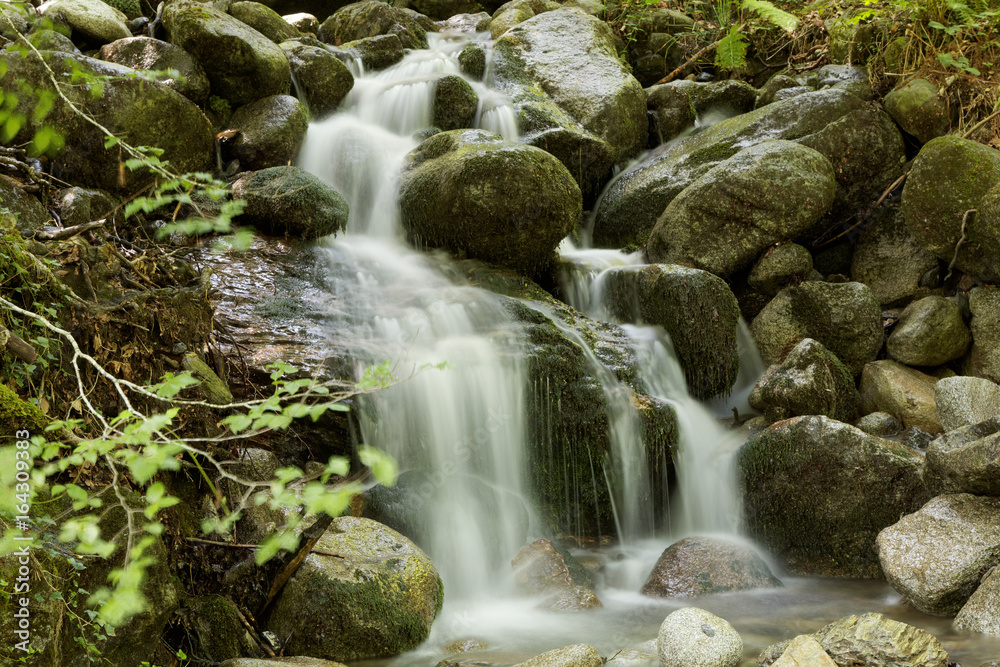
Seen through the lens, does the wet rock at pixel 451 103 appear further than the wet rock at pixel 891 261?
Yes

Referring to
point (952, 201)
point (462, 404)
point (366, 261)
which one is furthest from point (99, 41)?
point (952, 201)

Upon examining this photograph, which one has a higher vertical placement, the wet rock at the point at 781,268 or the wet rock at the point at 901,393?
the wet rock at the point at 781,268

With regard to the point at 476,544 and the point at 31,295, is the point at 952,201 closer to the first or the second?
the point at 476,544

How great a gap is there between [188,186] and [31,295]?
152 centimetres

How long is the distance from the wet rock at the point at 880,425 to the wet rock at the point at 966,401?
0.49m

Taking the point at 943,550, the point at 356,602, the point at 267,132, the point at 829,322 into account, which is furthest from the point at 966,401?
the point at 267,132

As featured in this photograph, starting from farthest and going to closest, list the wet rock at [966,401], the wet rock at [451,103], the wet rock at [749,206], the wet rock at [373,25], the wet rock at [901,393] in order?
the wet rock at [373,25] < the wet rock at [451,103] < the wet rock at [749,206] < the wet rock at [901,393] < the wet rock at [966,401]

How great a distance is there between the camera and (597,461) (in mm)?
5773

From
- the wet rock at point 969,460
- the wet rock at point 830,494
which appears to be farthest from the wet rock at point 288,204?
the wet rock at point 969,460

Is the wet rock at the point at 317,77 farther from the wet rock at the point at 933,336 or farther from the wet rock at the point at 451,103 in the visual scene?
the wet rock at the point at 933,336

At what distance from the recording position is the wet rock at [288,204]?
6.59m

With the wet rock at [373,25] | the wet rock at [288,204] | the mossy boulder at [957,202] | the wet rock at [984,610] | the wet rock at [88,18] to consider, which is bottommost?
the wet rock at [984,610]

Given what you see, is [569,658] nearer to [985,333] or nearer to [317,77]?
[985,333]

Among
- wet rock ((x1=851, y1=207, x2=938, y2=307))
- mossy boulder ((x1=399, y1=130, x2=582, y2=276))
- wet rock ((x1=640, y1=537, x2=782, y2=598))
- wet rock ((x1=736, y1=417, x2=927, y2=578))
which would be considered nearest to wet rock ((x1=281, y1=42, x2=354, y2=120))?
mossy boulder ((x1=399, y1=130, x2=582, y2=276))
